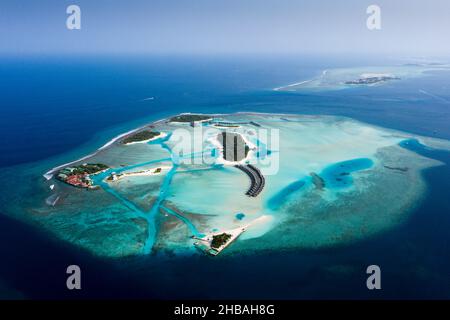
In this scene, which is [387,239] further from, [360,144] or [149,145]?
[149,145]

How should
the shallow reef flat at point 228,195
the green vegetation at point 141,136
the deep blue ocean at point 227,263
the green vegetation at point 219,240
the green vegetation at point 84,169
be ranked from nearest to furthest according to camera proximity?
the deep blue ocean at point 227,263
the green vegetation at point 219,240
the shallow reef flat at point 228,195
the green vegetation at point 84,169
the green vegetation at point 141,136

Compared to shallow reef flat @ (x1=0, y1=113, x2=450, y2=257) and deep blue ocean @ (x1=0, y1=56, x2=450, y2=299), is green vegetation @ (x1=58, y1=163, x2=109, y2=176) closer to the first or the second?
shallow reef flat @ (x1=0, y1=113, x2=450, y2=257)

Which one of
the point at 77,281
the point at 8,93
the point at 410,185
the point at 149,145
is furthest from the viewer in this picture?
the point at 8,93

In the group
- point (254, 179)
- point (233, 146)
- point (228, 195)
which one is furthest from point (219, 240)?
point (233, 146)

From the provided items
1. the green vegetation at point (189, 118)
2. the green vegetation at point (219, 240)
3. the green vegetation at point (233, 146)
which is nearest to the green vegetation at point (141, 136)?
the green vegetation at point (189, 118)

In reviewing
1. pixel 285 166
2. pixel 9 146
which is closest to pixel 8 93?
pixel 9 146

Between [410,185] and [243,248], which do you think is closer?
[243,248]

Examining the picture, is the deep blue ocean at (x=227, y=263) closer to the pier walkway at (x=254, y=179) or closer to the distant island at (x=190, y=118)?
the distant island at (x=190, y=118)

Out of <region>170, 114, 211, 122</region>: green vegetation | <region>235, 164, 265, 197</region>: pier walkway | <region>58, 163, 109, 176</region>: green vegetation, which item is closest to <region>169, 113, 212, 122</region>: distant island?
<region>170, 114, 211, 122</region>: green vegetation
